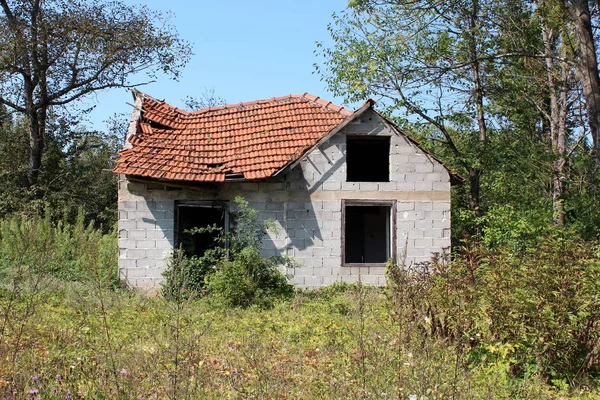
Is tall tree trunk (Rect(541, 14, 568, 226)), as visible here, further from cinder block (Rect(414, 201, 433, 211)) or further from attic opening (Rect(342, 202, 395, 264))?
attic opening (Rect(342, 202, 395, 264))

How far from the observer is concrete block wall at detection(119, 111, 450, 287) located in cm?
1290

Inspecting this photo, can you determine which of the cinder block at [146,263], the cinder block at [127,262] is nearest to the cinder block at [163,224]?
the cinder block at [146,263]

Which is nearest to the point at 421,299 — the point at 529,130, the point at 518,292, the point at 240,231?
the point at 518,292

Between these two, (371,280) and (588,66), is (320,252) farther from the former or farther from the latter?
(588,66)

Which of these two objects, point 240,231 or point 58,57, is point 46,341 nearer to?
point 240,231

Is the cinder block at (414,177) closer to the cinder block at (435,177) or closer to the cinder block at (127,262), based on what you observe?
the cinder block at (435,177)

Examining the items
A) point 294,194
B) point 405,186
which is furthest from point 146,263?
point 405,186

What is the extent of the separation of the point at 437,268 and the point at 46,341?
4657mm

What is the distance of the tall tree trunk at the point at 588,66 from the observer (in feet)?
37.9

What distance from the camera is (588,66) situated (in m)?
11.7

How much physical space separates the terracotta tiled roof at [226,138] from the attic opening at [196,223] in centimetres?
83

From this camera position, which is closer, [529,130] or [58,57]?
[529,130]

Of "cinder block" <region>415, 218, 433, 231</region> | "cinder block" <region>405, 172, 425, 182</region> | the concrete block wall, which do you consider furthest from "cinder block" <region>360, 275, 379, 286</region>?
"cinder block" <region>405, 172, 425, 182</region>

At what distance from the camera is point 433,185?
13.5m
